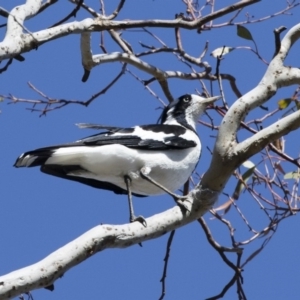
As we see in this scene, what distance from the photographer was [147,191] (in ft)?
18.0

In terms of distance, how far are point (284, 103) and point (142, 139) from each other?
105 cm

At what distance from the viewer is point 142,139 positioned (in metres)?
5.47

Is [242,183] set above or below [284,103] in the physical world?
below

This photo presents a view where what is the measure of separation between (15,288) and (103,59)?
8.45 ft

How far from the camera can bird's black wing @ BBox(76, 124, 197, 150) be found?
5.37 m

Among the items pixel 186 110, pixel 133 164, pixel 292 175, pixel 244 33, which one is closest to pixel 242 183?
pixel 292 175

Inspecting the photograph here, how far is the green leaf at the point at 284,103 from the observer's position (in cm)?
492

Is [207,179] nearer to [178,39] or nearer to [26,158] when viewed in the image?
[26,158]

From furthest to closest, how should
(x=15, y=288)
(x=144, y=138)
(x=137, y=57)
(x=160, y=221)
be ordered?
(x=137, y=57) < (x=144, y=138) < (x=160, y=221) < (x=15, y=288)

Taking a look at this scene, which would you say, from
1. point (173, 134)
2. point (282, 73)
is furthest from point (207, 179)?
point (173, 134)

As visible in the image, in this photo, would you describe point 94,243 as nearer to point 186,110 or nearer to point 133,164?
point 133,164

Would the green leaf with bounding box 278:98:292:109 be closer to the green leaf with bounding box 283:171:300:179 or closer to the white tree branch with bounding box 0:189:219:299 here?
the green leaf with bounding box 283:171:300:179

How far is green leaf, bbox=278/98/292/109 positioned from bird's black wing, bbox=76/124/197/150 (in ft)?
2.80

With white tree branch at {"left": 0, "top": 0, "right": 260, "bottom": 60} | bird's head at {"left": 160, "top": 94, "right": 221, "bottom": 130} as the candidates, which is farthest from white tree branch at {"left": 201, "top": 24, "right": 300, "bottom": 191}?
bird's head at {"left": 160, "top": 94, "right": 221, "bottom": 130}
